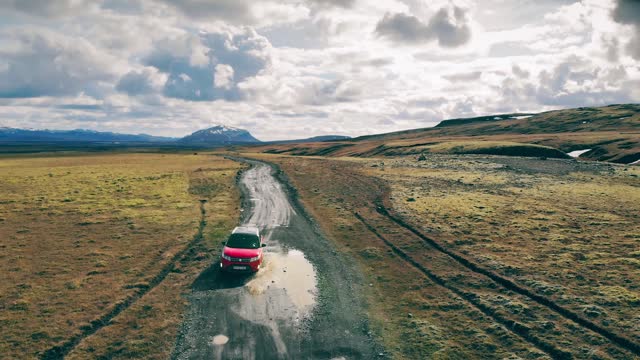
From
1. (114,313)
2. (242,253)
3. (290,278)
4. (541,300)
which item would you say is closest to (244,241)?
(242,253)

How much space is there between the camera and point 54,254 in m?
25.3

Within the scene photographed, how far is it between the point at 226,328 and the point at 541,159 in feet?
230

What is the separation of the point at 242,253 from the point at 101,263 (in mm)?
8765

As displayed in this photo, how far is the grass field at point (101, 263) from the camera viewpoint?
51.2ft

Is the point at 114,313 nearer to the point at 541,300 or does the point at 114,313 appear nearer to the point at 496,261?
the point at 541,300

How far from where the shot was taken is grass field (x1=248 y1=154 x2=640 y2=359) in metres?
16.4

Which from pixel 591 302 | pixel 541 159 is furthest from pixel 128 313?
pixel 541 159

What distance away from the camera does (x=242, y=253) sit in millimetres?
22703

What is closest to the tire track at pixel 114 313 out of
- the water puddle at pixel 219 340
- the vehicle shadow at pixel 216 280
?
the vehicle shadow at pixel 216 280

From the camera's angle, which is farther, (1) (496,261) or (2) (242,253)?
(1) (496,261)

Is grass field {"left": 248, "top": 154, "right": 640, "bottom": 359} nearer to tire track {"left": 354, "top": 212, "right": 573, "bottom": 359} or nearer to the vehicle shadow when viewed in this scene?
tire track {"left": 354, "top": 212, "right": 573, "bottom": 359}

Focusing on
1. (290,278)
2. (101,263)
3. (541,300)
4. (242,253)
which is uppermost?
(242,253)

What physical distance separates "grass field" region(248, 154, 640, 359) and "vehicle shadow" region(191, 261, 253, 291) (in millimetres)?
7339

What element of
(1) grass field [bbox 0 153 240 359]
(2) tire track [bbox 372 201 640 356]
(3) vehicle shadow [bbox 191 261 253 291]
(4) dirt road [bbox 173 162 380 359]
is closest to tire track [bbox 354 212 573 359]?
(2) tire track [bbox 372 201 640 356]
